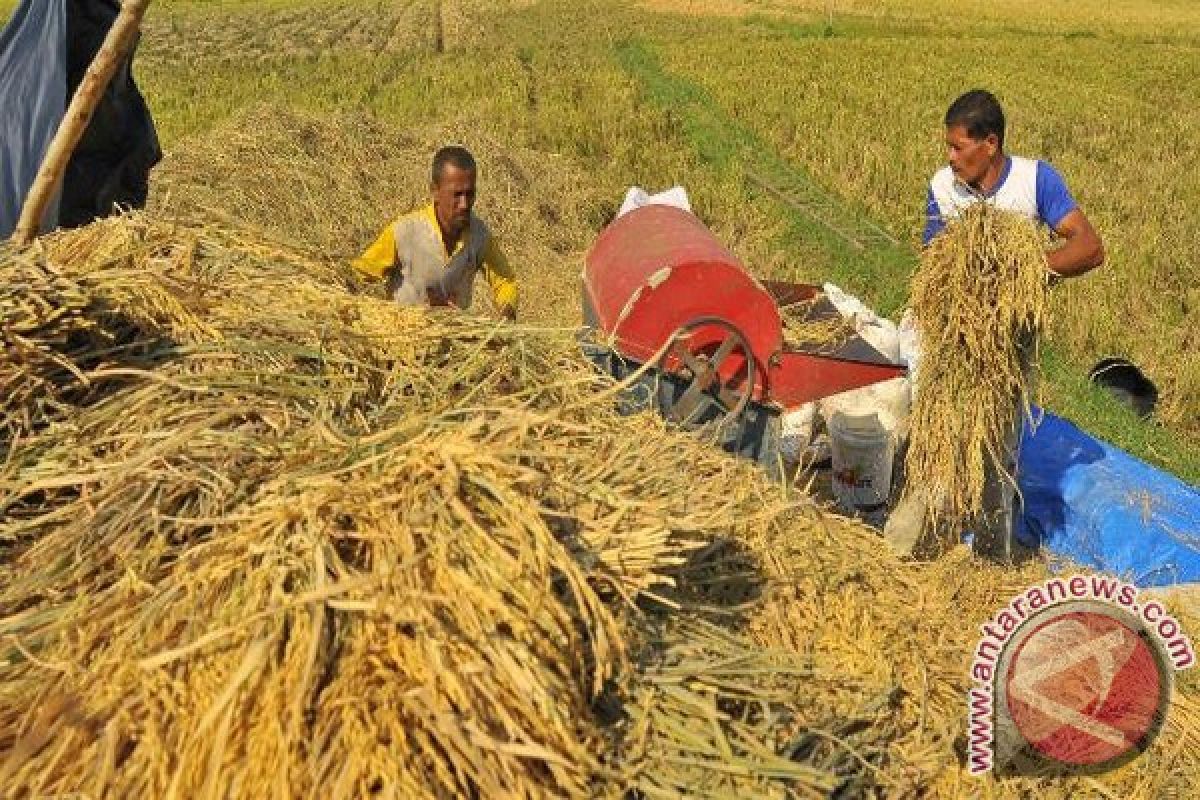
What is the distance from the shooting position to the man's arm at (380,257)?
5.11 meters

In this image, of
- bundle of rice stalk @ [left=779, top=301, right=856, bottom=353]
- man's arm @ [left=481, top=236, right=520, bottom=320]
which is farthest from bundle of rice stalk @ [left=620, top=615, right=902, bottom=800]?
bundle of rice stalk @ [left=779, top=301, right=856, bottom=353]

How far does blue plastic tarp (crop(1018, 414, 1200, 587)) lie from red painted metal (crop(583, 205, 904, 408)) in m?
1.27

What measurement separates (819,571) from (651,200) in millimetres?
4226

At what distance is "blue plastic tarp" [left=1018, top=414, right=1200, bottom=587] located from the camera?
5465 mm

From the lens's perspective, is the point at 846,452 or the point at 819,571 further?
the point at 846,452

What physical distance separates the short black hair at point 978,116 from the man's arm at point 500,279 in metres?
2.16

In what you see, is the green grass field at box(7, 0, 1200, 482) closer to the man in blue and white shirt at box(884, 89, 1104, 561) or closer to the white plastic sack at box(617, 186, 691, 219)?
the white plastic sack at box(617, 186, 691, 219)

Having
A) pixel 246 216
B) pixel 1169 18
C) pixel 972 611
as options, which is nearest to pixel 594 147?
pixel 246 216

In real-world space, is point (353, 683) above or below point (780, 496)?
above

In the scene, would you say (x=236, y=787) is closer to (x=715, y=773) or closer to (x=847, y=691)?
(x=715, y=773)

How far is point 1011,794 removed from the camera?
3145 millimetres

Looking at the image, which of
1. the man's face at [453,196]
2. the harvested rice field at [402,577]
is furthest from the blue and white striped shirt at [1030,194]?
the man's face at [453,196]

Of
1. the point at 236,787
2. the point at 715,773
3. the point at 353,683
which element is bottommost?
the point at 715,773

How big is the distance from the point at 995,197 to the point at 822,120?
40.6 ft
